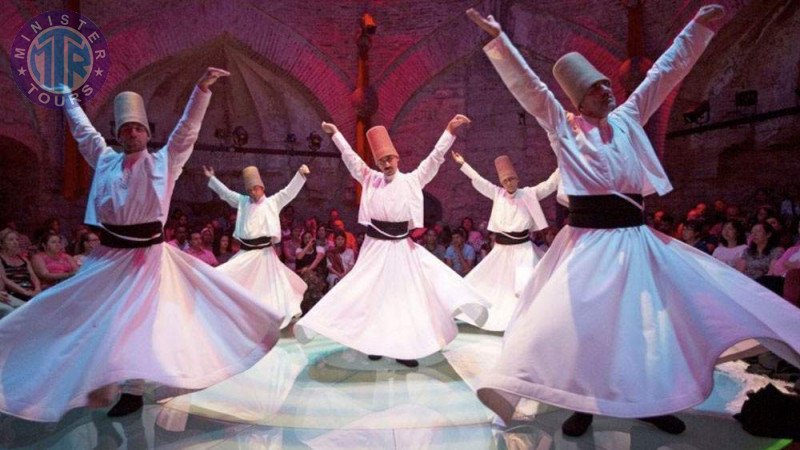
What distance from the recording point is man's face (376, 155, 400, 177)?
5660 millimetres

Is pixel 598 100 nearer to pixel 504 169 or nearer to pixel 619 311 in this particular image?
pixel 619 311

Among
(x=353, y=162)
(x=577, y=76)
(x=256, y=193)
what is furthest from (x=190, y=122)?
(x=256, y=193)

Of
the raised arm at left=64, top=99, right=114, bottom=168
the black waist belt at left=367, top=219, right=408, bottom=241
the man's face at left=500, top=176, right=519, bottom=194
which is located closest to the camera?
the raised arm at left=64, top=99, right=114, bottom=168

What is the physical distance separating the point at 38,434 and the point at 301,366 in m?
2.26

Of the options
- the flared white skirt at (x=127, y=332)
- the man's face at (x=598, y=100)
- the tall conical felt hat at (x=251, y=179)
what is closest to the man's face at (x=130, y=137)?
the flared white skirt at (x=127, y=332)

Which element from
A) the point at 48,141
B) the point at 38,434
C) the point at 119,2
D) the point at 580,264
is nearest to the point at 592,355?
the point at 580,264

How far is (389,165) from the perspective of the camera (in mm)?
5668

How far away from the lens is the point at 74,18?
10500 millimetres

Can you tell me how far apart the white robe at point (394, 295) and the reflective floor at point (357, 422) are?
1.00 feet

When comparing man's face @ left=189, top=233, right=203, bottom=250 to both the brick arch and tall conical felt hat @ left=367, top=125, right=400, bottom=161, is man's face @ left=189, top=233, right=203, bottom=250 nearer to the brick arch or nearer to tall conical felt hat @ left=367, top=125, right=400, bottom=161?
tall conical felt hat @ left=367, top=125, right=400, bottom=161

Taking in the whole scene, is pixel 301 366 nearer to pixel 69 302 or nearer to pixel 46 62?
pixel 69 302

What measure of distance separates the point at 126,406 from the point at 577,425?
2694 millimetres

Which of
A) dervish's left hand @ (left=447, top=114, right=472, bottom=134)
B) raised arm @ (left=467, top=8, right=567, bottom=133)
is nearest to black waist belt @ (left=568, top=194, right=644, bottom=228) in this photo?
raised arm @ (left=467, top=8, right=567, bottom=133)

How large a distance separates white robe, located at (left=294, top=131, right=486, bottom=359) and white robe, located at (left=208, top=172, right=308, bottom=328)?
196 cm
